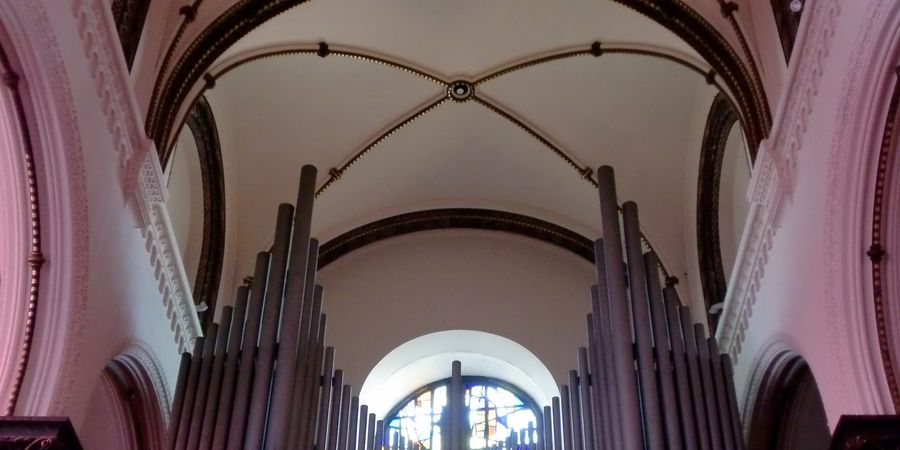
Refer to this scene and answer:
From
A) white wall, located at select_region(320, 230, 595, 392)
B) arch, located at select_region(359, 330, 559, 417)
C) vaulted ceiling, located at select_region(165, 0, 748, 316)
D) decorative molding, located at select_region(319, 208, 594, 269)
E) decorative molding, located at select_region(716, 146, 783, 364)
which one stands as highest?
vaulted ceiling, located at select_region(165, 0, 748, 316)

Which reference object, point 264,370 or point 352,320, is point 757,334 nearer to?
point 264,370

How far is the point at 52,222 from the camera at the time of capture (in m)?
6.82

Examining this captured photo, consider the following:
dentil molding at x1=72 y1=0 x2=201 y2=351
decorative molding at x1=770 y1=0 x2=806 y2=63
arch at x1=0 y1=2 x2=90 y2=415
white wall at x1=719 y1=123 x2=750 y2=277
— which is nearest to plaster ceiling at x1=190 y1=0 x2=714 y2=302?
white wall at x1=719 y1=123 x2=750 y2=277

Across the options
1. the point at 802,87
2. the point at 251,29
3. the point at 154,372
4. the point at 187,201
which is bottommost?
the point at 154,372

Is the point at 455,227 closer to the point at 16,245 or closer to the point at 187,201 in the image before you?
the point at 187,201

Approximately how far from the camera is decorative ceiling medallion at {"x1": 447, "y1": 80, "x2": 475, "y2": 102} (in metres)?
10.9

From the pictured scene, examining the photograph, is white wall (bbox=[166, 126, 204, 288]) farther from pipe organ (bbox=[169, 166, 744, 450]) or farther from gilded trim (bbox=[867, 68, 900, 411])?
gilded trim (bbox=[867, 68, 900, 411])

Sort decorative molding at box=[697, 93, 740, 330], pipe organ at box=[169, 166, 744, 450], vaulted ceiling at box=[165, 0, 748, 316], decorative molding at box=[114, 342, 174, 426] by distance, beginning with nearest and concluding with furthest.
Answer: pipe organ at box=[169, 166, 744, 450] → decorative molding at box=[114, 342, 174, 426] → vaulted ceiling at box=[165, 0, 748, 316] → decorative molding at box=[697, 93, 740, 330]

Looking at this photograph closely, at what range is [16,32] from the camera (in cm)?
615

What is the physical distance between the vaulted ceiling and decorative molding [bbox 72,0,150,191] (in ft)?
6.65

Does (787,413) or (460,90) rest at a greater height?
(460,90)

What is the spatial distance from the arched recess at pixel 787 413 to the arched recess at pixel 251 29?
1.93 m

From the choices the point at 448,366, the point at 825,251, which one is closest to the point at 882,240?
the point at 825,251

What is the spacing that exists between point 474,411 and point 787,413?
4084 mm
